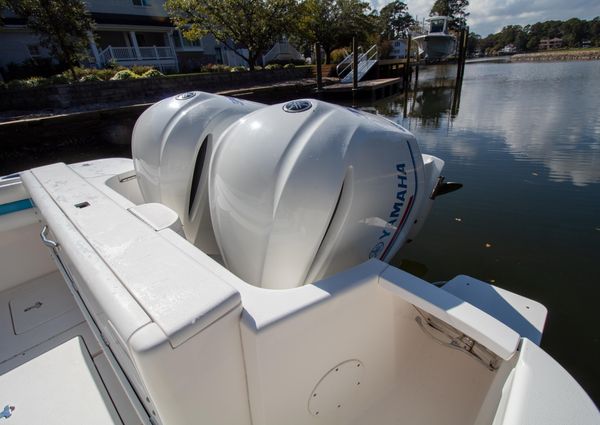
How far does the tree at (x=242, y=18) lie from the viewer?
50.6 ft

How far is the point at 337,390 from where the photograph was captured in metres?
1.27

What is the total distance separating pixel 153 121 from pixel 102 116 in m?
7.73

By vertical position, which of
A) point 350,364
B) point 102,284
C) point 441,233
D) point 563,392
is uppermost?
point 102,284

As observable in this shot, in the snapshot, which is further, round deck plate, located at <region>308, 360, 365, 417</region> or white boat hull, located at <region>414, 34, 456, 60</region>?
white boat hull, located at <region>414, 34, 456, 60</region>

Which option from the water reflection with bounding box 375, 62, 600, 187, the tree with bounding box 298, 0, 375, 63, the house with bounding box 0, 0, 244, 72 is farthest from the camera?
the tree with bounding box 298, 0, 375, 63

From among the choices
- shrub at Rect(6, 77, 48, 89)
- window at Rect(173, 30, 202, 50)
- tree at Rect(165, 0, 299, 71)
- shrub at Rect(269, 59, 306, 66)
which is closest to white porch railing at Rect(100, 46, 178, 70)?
window at Rect(173, 30, 202, 50)

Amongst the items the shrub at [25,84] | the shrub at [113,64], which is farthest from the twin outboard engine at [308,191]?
the shrub at [113,64]

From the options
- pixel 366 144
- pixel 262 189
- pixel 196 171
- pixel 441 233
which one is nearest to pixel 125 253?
pixel 262 189

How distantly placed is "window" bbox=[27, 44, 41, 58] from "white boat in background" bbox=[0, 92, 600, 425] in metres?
20.3

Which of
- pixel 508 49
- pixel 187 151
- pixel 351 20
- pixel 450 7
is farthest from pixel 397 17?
pixel 187 151

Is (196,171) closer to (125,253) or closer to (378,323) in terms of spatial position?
(125,253)

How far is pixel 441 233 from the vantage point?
378 centimetres

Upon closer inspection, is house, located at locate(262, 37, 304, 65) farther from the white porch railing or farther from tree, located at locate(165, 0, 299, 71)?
tree, located at locate(165, 0, 299, 71)

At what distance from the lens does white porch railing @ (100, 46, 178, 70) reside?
18.1m
